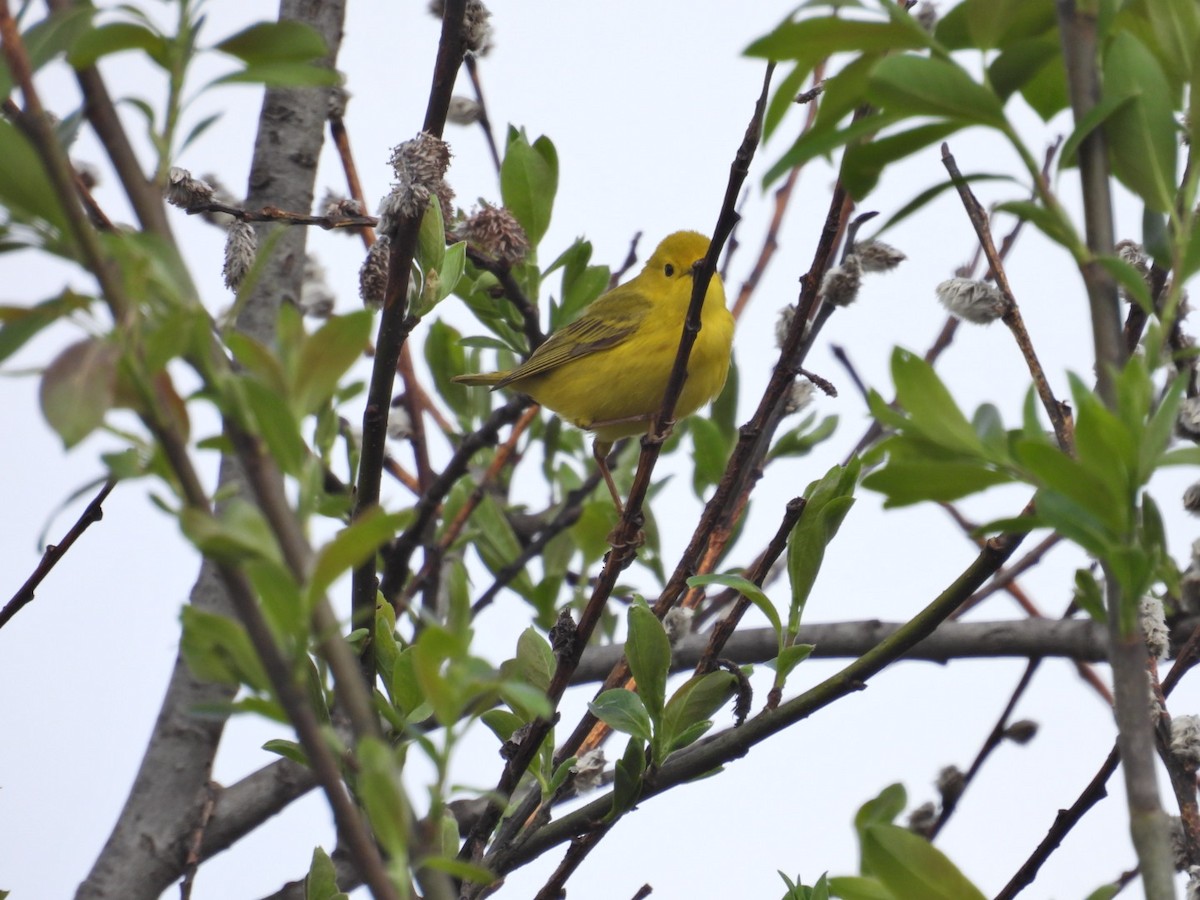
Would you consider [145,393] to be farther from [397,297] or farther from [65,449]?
[397,297]

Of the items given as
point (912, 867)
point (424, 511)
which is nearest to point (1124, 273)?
point (912, 867)

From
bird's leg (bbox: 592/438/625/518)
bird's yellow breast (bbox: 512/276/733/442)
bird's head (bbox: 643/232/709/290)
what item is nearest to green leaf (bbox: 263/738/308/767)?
bird's leg (bbox: 592/438/625/518)

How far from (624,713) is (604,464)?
2270 mm

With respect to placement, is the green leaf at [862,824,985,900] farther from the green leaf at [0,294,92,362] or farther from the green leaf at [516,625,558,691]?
the green leaf at [516,625,558,691]

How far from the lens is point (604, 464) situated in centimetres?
405

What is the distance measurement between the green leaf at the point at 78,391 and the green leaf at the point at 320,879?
1.09 metres

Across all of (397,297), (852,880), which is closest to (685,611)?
(397,297)

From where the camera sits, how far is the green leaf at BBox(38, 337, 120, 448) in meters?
0.79

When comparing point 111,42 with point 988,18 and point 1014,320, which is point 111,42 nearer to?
point 988,18

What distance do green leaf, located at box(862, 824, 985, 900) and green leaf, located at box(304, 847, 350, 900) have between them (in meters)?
0.84

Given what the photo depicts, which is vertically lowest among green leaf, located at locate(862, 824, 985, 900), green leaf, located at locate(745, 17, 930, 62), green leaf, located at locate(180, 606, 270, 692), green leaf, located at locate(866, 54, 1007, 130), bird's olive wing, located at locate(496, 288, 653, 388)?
green leaf, located at locate(862, 824, 985, 900)

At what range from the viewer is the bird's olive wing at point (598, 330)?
4594 mm

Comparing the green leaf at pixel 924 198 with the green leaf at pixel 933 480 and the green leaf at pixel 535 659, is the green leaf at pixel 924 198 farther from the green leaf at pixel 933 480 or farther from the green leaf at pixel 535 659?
the green leaf at pixel 535 659

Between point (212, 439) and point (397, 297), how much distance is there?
3.39 ft
